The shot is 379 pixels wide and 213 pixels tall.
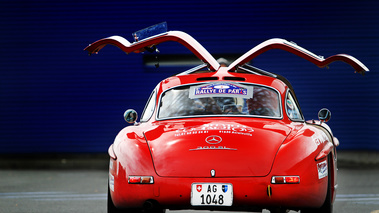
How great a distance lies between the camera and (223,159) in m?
6.16

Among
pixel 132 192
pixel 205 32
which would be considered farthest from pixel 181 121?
pixel 205 32

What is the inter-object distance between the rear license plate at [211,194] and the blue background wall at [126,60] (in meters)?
11.1

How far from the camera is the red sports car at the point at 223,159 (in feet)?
19.8

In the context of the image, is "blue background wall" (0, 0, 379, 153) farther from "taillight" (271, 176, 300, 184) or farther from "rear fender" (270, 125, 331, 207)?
"taillight" (271, 176, 300, 184)

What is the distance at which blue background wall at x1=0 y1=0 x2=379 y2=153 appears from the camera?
17047 mm

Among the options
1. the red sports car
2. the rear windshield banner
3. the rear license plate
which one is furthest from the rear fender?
the rear windshield banner

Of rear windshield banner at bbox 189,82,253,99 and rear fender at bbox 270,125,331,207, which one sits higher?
rear windshield banner at bbox 189,82,253,99

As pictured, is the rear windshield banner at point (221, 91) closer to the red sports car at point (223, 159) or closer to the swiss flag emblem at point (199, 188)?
the red sports car at point (223, 159)

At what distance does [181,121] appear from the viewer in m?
7.03

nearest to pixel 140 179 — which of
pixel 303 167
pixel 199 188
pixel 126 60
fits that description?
pixel 199 188

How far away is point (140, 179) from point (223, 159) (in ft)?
2.36

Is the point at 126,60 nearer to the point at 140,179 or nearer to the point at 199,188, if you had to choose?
the point at 140,179

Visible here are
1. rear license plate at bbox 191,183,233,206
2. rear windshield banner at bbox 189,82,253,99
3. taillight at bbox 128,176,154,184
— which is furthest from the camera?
rear windshield banner at bbox 189,82,253,99

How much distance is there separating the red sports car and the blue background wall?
9810 mm
